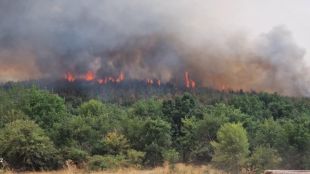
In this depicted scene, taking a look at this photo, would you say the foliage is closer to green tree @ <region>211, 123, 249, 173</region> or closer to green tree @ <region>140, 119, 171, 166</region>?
green tree @ <region>140, 119, 171, 166</region>

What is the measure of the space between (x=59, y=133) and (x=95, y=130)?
3.14 m

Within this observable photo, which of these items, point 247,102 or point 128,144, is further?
point 247,102

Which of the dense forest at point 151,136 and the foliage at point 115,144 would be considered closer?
the dense forest at point 151,136

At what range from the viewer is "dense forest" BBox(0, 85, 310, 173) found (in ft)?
108

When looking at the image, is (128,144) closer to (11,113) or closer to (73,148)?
(73,148)

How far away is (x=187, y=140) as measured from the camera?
43156mm

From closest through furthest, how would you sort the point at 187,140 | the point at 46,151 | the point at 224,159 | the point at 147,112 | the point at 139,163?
the point at 224,159
the point at 46,151
the point at 139,163
the point at 187,140
the point at 147,112

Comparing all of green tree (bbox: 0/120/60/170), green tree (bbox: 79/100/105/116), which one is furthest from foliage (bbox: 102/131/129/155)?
green tree (bbox: 79/100/105/116)


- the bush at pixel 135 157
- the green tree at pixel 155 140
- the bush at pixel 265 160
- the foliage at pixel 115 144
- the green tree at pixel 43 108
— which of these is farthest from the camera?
the green tree at pixel 43 108

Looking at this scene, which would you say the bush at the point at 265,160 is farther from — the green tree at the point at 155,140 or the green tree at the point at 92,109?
the green tree at the point at 92,109

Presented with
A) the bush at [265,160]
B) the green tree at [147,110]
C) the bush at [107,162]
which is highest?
the green tree at [147,110]

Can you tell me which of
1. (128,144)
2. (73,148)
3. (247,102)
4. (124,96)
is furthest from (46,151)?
(124,96)

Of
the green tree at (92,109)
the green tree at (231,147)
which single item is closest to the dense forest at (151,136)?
the green tree at (231,147)

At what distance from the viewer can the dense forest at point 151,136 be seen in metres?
33.0
